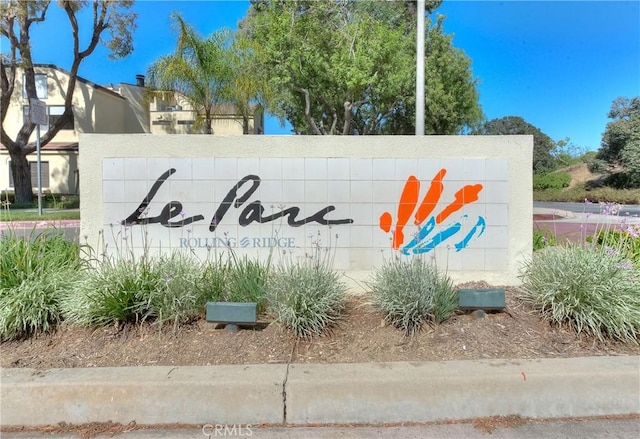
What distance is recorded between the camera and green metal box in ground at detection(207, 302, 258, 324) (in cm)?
390

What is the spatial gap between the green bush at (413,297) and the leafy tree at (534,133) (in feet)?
199

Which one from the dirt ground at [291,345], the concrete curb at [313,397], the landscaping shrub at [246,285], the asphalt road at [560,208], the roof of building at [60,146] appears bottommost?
the concrete curb at [313,397]

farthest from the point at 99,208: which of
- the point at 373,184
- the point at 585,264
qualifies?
the point at 585,264

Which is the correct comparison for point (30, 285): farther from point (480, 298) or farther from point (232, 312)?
point (480, 298)

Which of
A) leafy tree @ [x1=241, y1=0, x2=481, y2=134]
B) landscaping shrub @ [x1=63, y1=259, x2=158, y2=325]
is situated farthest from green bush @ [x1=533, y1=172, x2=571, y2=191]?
landscaping shrub @ [x1=63, y1=259, x2=158, y2=325]

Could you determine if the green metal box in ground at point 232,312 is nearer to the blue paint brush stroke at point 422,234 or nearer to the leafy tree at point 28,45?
the blue paint brush stroke at point 422,234

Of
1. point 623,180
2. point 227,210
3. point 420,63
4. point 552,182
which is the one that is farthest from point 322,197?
point 552,182

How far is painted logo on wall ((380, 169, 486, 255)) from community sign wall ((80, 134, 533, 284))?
13 mm

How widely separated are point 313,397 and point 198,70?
1753cm

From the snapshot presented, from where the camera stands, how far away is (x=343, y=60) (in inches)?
709

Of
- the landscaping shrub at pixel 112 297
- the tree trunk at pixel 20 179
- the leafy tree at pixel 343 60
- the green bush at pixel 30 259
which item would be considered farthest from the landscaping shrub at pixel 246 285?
the tree trunk at pixel 20 179

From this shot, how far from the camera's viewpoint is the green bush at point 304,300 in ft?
13.1

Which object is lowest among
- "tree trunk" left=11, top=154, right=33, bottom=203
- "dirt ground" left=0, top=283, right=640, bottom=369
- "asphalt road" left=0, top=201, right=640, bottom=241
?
"dirt ground" left=0, top=283, right=640, bottom=369

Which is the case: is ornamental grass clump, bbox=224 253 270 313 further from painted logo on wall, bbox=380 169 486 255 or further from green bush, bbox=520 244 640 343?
green bush, bbox=520 244 640 343
